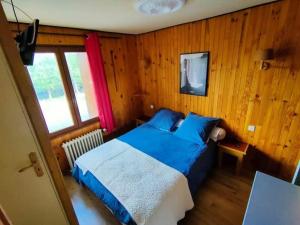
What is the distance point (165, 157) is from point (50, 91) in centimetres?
196

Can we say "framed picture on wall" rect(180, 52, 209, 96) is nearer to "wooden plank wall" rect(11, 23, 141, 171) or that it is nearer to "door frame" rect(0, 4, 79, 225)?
"wooden plank wall" rect(11, 23, 141, 171)

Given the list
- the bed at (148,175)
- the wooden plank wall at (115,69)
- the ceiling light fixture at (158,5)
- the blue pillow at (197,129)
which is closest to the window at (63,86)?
the wooden plank wall at (115,69)

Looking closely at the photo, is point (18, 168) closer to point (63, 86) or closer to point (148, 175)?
point (148, 175)

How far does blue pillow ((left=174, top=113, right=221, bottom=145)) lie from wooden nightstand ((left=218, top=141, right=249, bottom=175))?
322mm

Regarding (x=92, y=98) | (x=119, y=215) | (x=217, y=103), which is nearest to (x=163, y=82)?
(x=217, y=103)

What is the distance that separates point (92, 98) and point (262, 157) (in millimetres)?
2918

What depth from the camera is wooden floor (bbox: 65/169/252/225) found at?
1.69 meters

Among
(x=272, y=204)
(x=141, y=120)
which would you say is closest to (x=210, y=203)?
(x=272, y=204)

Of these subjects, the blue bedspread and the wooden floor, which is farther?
the wooden floor

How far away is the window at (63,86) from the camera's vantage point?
7.09 feet

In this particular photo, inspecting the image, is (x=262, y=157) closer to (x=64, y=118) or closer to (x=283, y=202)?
(x=283, y=202)

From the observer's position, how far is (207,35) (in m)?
2.25

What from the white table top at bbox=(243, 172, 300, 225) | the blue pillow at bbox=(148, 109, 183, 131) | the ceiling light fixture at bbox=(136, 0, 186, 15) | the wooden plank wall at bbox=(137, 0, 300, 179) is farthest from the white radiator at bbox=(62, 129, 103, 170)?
the white table top at bbox=(243, 172, 300, 225)

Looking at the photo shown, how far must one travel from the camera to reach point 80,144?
2.54m
